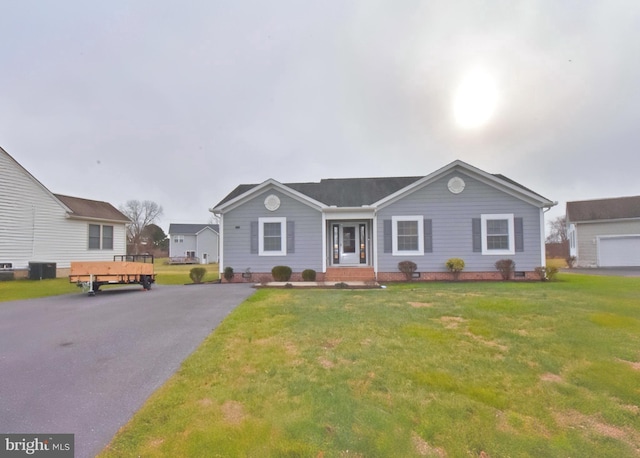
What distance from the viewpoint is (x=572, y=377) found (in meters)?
3.61

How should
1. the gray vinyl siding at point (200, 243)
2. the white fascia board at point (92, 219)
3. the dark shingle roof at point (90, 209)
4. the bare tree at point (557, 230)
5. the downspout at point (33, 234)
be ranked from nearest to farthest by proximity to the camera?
the downspout at point (33, 234) < the white fascia board at point (92, 219) < the dark shingle roof at point (90, 209) < the bare tree at point (557, 230) < the gray vinyl siding at point (200, 243)

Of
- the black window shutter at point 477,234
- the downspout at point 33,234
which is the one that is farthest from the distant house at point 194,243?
the black window shutter at point 477,234

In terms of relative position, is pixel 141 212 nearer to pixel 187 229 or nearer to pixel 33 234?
pixel 187 229

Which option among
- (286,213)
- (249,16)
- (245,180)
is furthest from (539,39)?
(245,180)

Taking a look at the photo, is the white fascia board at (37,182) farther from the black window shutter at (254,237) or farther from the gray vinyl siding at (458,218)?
the gray vinyl siding at (458,218)

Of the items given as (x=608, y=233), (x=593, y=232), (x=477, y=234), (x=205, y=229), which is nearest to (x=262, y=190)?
(x=477, y=234)

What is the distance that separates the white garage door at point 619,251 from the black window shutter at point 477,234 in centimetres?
1572

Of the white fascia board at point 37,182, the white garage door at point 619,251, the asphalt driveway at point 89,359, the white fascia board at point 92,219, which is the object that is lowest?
the asphalt driveway at point 89,359

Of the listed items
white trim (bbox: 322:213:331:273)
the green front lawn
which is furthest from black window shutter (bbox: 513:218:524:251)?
white trim (bbox: 322:213:331:273)

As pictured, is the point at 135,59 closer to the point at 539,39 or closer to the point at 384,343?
the point at 384,343

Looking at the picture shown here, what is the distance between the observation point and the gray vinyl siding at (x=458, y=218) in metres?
13.4

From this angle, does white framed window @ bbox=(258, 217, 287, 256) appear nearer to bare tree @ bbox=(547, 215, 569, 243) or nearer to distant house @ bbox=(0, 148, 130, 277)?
distant house @ bbox=(0, 148, 130, 277)

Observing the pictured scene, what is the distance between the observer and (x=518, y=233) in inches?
528

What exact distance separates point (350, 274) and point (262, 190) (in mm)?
5637
